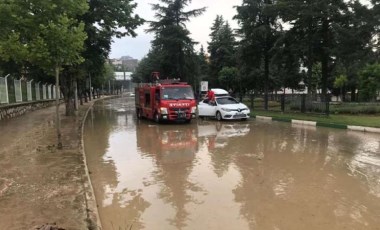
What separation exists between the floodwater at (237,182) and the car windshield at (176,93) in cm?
688

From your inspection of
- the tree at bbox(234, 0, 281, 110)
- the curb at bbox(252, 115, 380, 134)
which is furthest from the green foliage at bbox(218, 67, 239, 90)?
the curb at bbox(252, 115, 380, 134)

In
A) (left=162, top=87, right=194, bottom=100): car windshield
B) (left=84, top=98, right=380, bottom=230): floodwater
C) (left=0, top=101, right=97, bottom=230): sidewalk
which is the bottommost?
(left=84, top=98, right=380, bottom=230): floodwater

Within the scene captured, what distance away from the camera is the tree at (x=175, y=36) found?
148ft

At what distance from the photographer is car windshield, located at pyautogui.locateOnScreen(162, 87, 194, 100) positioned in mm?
23594

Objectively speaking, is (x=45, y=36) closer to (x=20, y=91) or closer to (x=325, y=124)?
(x=325, y=124)

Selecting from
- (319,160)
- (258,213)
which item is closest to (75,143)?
(319,160)

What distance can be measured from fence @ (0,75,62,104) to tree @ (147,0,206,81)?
12.6 metres

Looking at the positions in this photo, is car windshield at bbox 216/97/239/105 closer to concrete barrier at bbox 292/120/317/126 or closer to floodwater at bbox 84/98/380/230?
concrete barrier at bbox 292/120/317/126

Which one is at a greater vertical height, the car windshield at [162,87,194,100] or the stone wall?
the car windshield at [162,87,194,100]

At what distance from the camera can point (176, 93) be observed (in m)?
23.9

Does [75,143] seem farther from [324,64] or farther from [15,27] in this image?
[324,64]

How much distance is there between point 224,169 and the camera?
10.7 meters

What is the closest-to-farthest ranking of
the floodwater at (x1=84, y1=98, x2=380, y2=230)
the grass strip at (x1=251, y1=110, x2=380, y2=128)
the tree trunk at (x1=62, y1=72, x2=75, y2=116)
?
the floodwater at (x1=84, y1=98, x2=380, y2=230)
the grass strip at (x1=251, y1=110, x2=380, y2=128)
the tree trunk at (x1=62, y1=72, x2=75, y2=116)

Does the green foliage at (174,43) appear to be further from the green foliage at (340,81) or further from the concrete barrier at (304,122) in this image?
the concrete barrier at (304,122)
